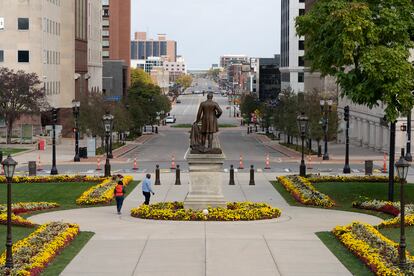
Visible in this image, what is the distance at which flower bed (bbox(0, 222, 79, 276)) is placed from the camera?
22.8m

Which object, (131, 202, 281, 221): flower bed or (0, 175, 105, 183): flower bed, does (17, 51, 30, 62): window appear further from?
(131, 202, 281, 221): flower bed

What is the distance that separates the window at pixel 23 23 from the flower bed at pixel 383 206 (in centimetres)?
6668

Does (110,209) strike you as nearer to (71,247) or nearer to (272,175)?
(71,247)

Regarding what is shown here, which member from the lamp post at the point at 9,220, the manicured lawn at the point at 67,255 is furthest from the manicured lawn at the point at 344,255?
the lamp post at the point at 9,220

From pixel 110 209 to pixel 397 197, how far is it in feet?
41.1

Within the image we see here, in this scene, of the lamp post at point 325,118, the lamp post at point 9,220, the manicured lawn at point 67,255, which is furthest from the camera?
the lamp post at point 325,118

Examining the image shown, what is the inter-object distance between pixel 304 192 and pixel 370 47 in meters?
7.13

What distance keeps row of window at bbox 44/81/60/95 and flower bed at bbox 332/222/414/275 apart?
77.8 m

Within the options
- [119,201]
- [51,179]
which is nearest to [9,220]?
[119,201]

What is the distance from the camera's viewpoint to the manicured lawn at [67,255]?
78.2 ft

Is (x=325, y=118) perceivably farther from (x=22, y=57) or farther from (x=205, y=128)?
(x=205, y=128)

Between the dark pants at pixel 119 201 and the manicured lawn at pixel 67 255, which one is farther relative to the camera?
the dark pants at pixel 119 201

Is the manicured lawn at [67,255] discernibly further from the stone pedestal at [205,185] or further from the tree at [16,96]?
the tree at [16,96]

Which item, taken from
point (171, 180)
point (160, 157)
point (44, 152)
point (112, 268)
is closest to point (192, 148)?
point (112, 268)
